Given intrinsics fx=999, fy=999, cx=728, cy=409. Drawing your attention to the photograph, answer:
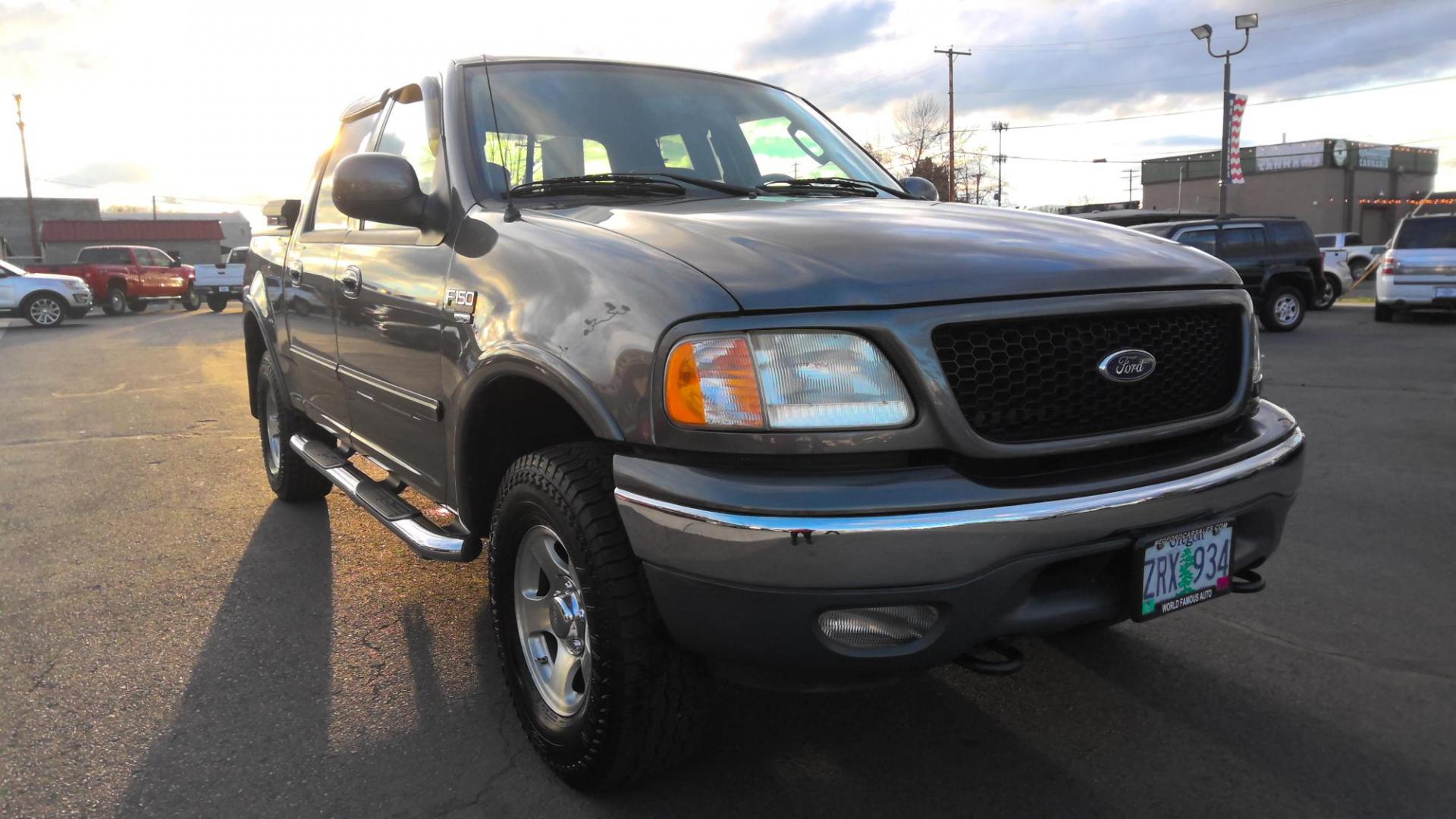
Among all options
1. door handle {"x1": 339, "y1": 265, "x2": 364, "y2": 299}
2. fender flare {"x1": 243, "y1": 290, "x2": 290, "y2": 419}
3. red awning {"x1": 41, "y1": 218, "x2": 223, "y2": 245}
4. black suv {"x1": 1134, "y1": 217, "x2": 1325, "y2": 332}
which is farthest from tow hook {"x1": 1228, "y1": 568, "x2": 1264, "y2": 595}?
red awning {"x1": 41, "y1": 218, "x2": 223, "y2": 245}

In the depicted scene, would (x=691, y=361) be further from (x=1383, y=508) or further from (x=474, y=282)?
(x=1383, y=508)

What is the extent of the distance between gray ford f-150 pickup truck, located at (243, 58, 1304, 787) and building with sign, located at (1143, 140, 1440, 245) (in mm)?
63120

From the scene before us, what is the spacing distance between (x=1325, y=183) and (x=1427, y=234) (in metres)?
55.2

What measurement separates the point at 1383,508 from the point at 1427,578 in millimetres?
1133

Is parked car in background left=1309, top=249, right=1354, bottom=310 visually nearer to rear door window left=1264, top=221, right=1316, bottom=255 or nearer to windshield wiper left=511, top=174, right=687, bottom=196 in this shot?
rear door window left=1264, top=221, right=1316, bottom=255

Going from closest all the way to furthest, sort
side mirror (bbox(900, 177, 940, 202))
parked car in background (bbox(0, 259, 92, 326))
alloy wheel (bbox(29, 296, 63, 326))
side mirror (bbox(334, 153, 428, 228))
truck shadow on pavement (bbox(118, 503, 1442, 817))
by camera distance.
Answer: truck shadow on pavement (bbox(118, 503, 1442, 817))
side mirror (bbox(334, 153, 428, 228))
side mirror (bbox(900, 177, 940, 202))
parked car in background (bbox(0, 259, 92, 326))
alloy wheel (bbox(29, 296, 63, 326))

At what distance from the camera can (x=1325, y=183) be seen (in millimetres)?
62125

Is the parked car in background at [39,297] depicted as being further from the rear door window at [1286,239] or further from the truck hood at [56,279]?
the rear door window at [1286,239]

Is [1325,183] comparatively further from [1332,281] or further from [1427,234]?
[1427,234]

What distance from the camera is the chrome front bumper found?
6.04 feet

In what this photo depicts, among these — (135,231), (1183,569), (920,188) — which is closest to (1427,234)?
(920,188)

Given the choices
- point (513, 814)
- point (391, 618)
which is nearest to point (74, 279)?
point (391, 618)

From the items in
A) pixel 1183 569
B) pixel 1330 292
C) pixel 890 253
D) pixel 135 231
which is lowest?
pixel 1330 292

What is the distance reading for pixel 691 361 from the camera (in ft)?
6.60
